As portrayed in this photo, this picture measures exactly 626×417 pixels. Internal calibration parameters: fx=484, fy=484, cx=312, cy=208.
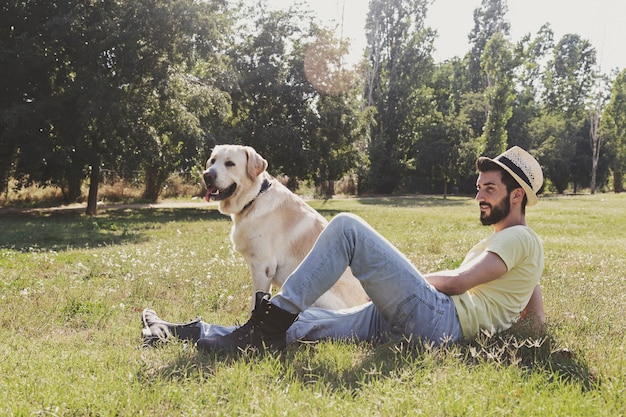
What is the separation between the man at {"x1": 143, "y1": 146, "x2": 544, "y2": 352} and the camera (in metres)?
3.51

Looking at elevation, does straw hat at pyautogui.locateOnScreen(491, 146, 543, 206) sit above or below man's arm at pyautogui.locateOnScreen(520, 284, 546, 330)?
above

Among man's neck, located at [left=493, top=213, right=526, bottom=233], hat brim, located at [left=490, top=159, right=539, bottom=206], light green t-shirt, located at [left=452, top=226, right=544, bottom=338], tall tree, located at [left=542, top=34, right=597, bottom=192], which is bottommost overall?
light green t-shirt, located at [left=452, top=226, right=544, bottom=338]

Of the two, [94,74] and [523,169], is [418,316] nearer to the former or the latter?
[523,169]

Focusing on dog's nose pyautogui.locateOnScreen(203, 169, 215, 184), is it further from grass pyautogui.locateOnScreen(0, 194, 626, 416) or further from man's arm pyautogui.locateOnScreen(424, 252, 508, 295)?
man's arm pyautogui.locateOnScreen(424, 252, 508, 295)

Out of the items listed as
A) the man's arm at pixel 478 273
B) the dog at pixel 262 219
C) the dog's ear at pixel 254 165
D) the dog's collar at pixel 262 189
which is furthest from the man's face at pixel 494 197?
the dog's ear at pixel 254 165

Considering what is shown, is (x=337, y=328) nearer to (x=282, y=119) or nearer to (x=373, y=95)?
(x=282, y=119)

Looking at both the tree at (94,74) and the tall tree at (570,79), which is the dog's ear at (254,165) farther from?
the tall tree at (570,79)

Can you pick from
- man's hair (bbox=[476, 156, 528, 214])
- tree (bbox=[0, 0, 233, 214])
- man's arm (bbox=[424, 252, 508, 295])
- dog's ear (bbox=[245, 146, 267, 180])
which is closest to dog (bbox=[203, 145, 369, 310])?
dog's ear (bbox=[245, 146, 267, 180])

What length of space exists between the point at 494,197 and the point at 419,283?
922 millimetres

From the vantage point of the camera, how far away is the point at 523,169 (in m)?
3.67

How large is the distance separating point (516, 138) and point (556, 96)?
18751 mm

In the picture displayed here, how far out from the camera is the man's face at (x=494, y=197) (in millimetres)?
3758

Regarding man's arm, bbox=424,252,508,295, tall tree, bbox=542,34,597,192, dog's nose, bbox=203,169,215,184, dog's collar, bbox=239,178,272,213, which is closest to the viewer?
man's arm, bbox=424,252,508,295

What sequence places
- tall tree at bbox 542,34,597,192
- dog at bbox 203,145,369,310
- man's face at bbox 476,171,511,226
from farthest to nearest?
1. tall tree at bbox 542,34,597,192
2. dog at bbox 203,145,369,310
3. man's face at bbox 476,171,511,226
